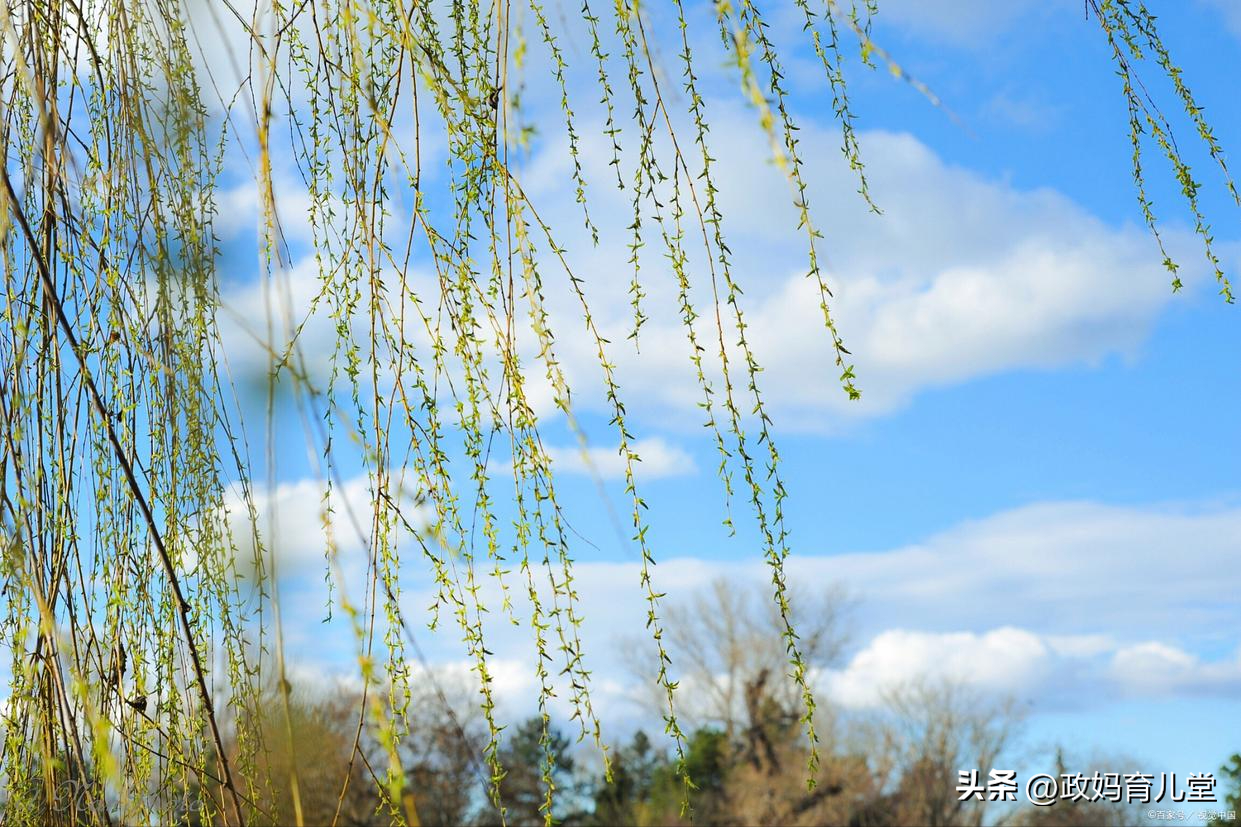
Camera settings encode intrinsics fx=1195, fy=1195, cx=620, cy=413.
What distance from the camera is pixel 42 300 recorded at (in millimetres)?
1185

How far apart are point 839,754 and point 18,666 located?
1464 cm

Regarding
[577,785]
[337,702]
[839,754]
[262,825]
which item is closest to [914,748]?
[839,754]

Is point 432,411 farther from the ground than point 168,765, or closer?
farther from the ground

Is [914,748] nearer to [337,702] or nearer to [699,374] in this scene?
[337,702]

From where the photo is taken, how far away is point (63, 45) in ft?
4.14

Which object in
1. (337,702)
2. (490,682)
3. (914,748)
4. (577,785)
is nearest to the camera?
(490,682)

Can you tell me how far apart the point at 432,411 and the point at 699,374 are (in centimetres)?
24

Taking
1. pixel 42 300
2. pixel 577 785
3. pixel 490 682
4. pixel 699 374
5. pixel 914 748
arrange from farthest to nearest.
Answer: pixel 577 785, pixel 914 748, pixel 42 300, pixel 699 374, pixel 490 682

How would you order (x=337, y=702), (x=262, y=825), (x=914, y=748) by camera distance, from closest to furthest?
(x=262, y=825) < (x=337, y=702) < (x=914, y=748)

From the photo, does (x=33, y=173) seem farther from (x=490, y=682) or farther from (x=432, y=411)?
(x=490, y=682)

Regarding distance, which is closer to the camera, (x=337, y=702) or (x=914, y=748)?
(x=337, y=702)

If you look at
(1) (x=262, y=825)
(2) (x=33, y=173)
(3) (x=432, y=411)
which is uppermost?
(2) (x=33, y=173)

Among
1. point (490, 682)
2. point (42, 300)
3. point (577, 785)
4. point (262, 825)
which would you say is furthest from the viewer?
point (577, 785)

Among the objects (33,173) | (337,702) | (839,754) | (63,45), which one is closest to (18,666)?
(33,173)
